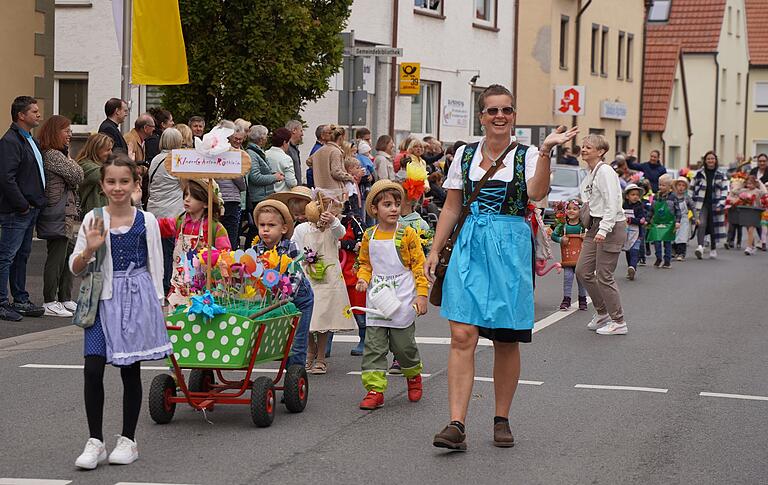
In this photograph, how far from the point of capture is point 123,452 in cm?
685

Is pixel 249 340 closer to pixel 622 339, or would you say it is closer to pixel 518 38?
pixel 622 339

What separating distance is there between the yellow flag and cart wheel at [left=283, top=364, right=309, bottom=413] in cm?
768

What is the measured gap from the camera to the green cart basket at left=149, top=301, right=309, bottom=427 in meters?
7.68

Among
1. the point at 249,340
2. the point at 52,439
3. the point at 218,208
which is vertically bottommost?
the point at 52,439

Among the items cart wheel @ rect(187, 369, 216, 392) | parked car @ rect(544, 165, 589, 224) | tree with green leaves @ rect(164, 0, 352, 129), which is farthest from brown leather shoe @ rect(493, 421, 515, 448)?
parked car @ rect(544, 165, 589, 224)

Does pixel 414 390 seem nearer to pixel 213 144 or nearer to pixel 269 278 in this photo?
pixel 269 278

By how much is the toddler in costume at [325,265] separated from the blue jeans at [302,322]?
565 mm

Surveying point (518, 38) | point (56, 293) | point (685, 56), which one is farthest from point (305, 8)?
point (685, 56)

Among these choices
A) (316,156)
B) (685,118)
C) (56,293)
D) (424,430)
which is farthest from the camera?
(685,118)

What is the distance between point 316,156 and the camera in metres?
18.7

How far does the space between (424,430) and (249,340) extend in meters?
1.18

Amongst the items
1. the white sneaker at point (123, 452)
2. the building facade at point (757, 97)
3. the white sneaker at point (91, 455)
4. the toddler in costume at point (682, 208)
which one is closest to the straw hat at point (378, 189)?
the white sneaker at point (123, 452)

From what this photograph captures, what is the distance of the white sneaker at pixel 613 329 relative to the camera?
42.2 ft

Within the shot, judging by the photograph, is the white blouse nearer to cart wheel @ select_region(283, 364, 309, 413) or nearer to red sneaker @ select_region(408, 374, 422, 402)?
cart wheel @ select_region(283, 364, 309, 413)
